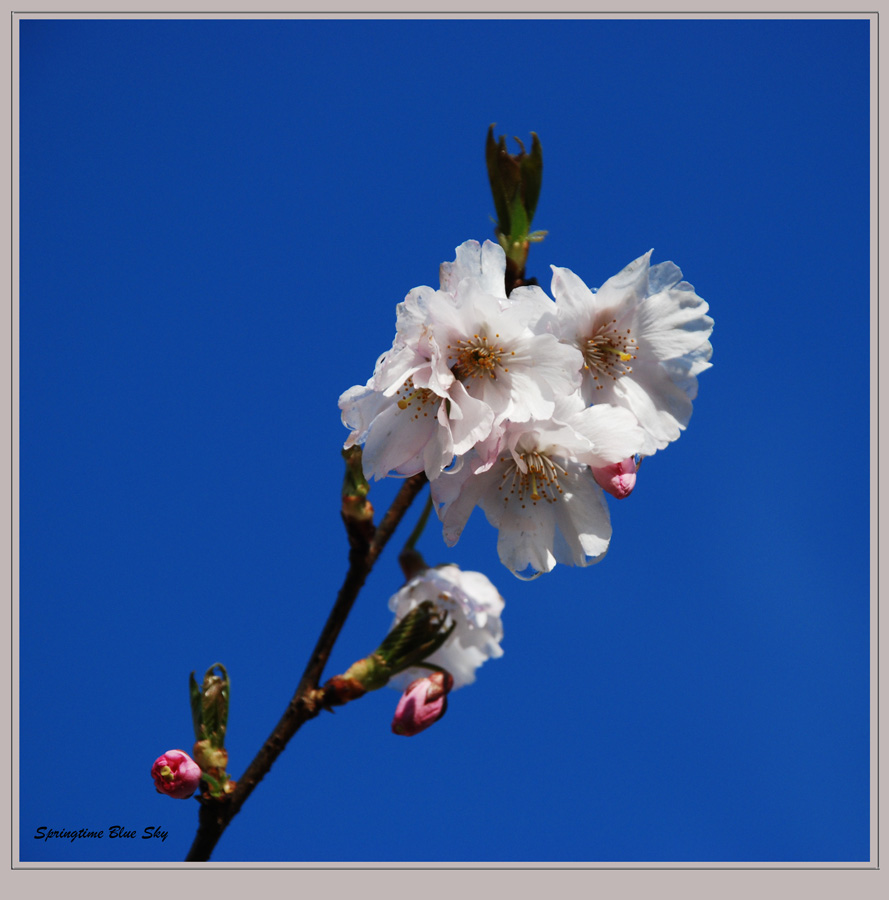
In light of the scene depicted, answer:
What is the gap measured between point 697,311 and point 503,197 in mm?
507

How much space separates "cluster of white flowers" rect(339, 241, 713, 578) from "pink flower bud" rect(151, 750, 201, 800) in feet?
2.50

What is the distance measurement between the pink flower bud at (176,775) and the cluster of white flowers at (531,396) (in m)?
0.76

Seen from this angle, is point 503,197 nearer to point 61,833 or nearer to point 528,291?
point 528,291

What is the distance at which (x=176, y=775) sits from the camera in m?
1.33

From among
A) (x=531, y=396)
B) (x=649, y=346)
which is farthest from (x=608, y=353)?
(x=531, y=396)

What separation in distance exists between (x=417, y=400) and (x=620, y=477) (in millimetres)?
383

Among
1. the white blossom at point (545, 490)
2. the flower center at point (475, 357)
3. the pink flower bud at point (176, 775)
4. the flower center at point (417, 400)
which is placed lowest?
the pink flower bud at point (176, 775)

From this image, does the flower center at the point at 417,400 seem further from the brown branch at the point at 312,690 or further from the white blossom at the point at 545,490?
the brown branch at the point at 312,690

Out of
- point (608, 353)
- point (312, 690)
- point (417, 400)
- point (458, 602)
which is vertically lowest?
point (312, 690)

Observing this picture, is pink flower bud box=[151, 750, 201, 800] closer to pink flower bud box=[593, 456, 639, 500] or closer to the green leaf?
pink flower bud box=[593, 456, 639, 500]

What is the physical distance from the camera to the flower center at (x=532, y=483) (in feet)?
4.03

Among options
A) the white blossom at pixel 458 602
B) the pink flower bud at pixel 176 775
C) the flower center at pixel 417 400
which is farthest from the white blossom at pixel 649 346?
the pink flower bud at pixel 176 775

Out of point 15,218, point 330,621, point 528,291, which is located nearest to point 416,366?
point 528,291

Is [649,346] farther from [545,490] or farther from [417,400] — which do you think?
[417,400]
